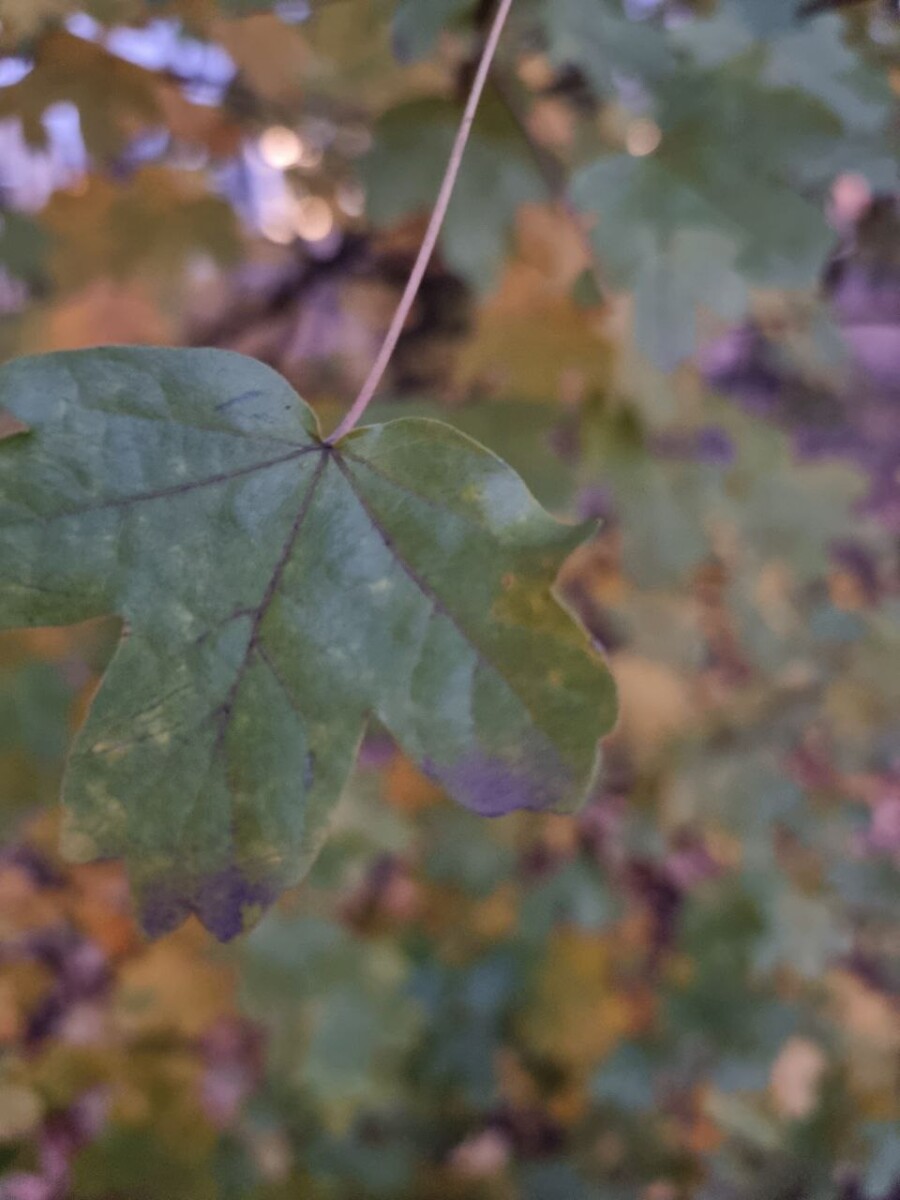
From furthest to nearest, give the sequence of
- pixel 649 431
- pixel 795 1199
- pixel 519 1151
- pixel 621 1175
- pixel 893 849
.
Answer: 1. pixel 893 849
2. pixel 519 1151
3. pixel 621 1175
4. pixel 795 1199
5. pixel 649 431

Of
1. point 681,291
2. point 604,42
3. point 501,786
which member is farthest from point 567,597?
point 501,786

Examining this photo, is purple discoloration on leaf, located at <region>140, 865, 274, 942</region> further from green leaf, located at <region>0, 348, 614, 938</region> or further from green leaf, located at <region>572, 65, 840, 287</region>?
green leaf, located at <region>572, 65, 840, 287</region>

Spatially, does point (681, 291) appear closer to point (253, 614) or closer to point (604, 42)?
point (604, 42)

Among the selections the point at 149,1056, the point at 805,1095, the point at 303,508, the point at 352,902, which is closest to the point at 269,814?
the point at 303,508

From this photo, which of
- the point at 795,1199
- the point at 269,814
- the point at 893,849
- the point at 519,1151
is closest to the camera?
the point at 269,814

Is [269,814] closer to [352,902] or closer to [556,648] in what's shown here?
[556,648]

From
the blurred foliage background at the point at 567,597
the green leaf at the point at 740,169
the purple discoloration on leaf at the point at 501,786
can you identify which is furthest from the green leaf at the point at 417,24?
the purple discoloration on leaf at the point at 501,786

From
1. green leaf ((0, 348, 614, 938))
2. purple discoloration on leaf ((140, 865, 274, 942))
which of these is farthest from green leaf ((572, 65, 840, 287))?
purple discoloration on leaf ((140, 865, 274, 942))
